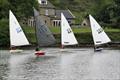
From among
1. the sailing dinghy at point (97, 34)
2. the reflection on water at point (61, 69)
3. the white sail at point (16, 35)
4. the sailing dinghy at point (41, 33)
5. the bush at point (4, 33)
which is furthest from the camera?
the bush at point (4, 33)

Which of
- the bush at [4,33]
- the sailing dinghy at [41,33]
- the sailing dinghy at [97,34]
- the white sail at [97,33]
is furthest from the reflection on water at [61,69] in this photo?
the bush at [4,33]

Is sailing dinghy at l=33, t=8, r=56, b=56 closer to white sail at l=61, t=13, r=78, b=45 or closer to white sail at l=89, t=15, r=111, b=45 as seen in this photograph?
white sail at l=61, t=13, r=78, b=45

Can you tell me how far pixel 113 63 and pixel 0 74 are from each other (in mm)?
21962

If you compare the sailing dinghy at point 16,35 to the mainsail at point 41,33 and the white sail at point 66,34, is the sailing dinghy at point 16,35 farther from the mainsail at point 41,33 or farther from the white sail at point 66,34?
the white sail at point 66,34

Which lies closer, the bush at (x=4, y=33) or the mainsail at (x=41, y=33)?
the mainsail at (x=41, y=33)

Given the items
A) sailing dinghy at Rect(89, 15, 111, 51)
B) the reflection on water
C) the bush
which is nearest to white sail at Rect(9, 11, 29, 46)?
the reflection on water

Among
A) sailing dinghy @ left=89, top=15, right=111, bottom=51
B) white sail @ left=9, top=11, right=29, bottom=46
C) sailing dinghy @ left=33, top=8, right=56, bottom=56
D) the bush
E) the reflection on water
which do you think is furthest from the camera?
the bush

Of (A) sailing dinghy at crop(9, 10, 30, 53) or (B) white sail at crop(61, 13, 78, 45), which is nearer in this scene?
(A) sailing dinghy at crop(9, 10, 30, 53)

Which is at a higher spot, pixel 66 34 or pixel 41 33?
pixel 41 33

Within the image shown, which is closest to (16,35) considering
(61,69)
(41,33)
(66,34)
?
(41,33)

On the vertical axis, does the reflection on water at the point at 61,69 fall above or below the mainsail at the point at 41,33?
below

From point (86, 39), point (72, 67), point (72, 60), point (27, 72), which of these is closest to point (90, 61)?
point (72, 60)

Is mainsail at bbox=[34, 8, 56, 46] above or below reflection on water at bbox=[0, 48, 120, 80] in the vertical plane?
above

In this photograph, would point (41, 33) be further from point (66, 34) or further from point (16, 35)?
point (66, 34)
